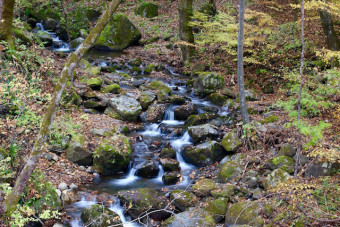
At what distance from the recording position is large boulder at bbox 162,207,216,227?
219 inches

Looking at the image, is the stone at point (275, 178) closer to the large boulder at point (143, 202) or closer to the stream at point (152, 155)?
the stream at point (152, 155)

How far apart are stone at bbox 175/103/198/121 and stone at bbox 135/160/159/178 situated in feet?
12.1

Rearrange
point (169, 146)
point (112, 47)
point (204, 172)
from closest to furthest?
point (204, 172)
point (169, 146)
point (112, 47)

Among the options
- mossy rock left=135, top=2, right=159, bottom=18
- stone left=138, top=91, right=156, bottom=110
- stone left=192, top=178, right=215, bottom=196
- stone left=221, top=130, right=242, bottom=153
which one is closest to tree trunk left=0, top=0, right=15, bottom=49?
stone left=138, top=91, right=156, bottom=110

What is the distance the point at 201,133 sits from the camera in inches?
374

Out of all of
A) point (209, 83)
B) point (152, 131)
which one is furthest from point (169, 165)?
point (209, 83)

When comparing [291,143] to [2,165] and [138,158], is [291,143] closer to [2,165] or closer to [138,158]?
[138,158]

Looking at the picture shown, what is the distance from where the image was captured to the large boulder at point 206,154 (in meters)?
8.59

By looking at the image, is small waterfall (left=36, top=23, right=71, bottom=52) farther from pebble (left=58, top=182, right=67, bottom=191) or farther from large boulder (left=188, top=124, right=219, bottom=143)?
pebble (left=58, top=182, right=67, bottom=191)

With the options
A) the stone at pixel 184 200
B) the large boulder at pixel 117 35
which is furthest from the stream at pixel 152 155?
the large boulder at pixel 117 35

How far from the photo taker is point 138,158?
346 inches

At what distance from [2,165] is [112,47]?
1506 cm

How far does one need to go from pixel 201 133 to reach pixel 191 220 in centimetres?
417

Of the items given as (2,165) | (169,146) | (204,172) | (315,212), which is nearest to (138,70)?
(169,146)
